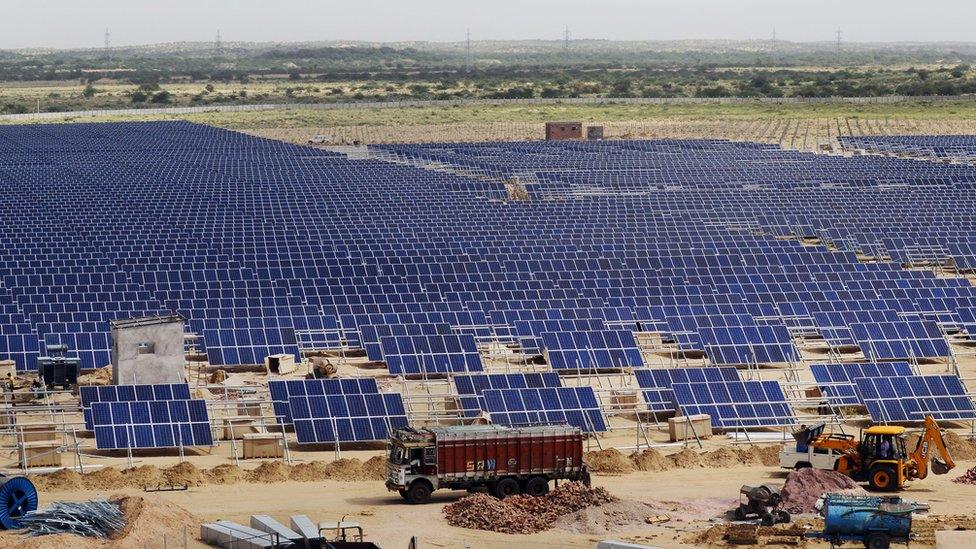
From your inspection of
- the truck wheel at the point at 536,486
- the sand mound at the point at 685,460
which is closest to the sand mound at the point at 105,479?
the truck wheel at the point at 536,486

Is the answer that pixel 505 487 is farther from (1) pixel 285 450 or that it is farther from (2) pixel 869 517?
(2) pixel 869 517

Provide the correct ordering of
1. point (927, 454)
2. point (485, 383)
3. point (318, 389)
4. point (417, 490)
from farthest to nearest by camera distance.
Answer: point (485, 383) < point (318, 389) < point (927, 454) < point (417, 490)

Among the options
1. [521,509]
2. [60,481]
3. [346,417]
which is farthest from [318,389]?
[521,509]

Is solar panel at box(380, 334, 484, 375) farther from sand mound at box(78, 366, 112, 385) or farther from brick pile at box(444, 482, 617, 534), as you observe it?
brick pile at box(444, 482, 617, 534)

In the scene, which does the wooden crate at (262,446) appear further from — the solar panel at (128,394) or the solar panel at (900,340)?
the solar panel at (900,340)

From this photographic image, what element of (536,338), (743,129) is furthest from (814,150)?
(536,338)

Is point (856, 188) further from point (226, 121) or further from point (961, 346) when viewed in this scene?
point (226, 121)
